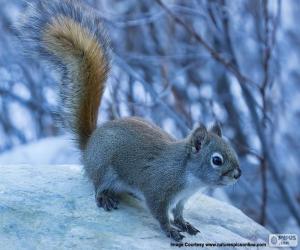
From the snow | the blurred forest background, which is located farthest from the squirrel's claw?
the blurred forest background

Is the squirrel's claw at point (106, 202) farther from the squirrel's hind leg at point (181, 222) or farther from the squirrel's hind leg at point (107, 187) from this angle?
the squirrel's hind leg at point (181, 222)

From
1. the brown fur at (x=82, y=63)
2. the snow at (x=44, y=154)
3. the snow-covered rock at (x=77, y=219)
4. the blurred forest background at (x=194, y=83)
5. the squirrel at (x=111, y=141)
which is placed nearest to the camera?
the snow-covered rock at (x=77, y=219)

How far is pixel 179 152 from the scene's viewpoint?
101 inches

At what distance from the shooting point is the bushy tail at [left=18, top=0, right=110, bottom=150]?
2.86m

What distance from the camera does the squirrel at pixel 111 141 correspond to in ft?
8.13

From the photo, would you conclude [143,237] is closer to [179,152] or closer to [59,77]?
[179,152]

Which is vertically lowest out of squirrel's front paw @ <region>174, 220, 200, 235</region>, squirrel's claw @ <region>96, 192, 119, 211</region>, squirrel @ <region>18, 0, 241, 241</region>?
squirrel's front paw @ <region>174, 220, 200, 235</region>

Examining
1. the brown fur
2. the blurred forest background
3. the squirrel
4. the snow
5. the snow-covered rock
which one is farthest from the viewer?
the blurred forest background

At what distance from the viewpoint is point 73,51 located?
2867 mm

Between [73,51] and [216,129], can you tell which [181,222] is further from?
[73,51]

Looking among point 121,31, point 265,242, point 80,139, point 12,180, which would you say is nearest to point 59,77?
point 80,139

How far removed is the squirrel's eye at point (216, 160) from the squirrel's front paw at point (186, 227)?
0.28 m

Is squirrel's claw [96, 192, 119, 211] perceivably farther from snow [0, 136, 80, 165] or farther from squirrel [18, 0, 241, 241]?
snow [0, 136, 80, 165]

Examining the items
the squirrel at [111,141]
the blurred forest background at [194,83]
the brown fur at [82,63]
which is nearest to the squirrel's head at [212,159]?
the squirrel at [111,141]
